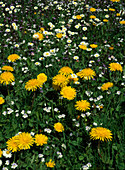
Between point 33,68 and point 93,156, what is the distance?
1819mm

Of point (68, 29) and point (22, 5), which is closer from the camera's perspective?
point (68, 29)

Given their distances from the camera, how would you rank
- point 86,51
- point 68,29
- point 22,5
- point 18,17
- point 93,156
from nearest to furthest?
point 93,156, point 86,51, point 68,29, point 18,17, point 22,5

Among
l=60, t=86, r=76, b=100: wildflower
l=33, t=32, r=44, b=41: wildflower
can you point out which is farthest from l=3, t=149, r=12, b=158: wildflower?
l=33, t=32, r=44, b=41: wildflower

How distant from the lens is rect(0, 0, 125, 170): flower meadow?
2252 millimetres

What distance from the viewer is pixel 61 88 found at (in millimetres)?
2684

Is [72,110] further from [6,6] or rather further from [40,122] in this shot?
[6,6]

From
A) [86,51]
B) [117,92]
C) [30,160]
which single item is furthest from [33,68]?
[30,160]

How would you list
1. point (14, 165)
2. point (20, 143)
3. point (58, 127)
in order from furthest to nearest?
1. point (58, 127)
2. point (14, 165)
3. point (20, 143)

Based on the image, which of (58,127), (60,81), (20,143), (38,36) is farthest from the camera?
(38,36)

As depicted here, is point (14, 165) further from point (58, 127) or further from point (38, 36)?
point (38, 36)

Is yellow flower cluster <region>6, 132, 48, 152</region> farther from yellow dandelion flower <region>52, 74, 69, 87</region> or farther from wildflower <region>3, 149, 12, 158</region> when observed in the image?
yellow dandelion flower <region>52, 74, 69, 87</region>

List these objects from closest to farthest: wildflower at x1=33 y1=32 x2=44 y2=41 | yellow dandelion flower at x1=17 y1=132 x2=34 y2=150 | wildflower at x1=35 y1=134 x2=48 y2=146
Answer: yellow dandelion flower at x1=17 y1=132 x2=34 y2=150
wildflower at x1=35 y1=134 x2=48 y2=146
wildflower at x1=33 y1=32 x2=44 y2=41

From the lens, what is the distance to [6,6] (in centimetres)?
547

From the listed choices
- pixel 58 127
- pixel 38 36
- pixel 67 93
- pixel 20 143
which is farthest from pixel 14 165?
pixel 38 36
